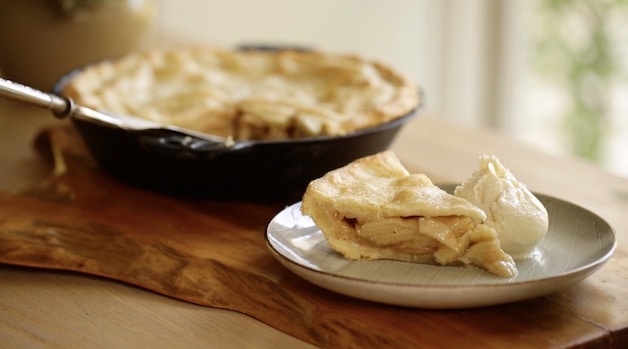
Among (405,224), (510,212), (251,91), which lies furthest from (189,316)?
(251,91)

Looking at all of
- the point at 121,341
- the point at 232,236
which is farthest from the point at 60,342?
the point at 232,236

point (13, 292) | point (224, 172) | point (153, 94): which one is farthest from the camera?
point (153, 94)

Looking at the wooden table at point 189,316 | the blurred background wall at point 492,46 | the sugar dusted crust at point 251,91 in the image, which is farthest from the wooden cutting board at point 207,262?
the blurred background wall at point 492,46

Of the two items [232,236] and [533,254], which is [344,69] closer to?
[232,236]

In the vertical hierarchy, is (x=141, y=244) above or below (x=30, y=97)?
Answer: below

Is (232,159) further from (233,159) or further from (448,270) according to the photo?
(448,270)

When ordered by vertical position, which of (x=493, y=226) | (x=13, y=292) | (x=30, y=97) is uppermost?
(x=30, y=97)
